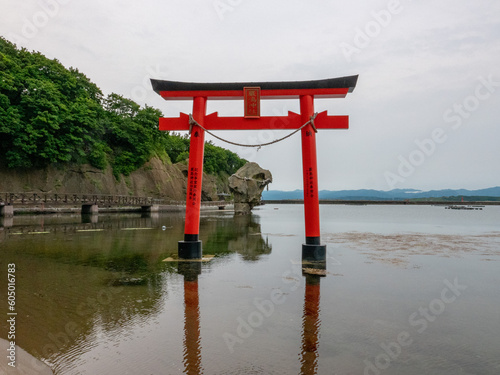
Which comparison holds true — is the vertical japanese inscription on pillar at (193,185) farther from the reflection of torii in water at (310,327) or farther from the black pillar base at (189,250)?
the reflection of torii in water at (310,327)

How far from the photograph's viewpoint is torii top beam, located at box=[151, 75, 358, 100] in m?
9.20

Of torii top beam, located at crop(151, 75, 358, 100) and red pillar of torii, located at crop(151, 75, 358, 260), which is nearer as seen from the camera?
red pillar of torii, located at crop(151, 75, 358, 260)

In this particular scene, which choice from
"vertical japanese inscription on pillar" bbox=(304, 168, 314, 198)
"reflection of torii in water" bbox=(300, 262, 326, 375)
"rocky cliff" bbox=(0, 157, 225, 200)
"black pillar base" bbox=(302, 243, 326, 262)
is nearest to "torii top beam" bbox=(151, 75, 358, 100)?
"vertical japanese inscription on pillar" bbox=(304, 168, 314, 198)

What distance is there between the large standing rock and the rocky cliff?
12142 mm

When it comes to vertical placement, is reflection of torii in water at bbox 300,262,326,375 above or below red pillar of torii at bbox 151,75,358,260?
below

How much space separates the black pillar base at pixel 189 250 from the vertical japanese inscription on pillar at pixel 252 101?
12.2ft

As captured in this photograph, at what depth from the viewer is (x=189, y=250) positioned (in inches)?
359

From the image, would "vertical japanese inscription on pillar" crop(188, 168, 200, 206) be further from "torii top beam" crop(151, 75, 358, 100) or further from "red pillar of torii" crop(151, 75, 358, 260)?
"torii top beam" crop(151, 75, 358, 100)

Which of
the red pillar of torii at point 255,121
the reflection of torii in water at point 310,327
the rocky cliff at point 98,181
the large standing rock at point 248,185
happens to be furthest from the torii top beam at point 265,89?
the rocky cliff at point 98,181

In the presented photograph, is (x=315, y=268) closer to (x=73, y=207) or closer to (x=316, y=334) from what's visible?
(x=316, y=334)

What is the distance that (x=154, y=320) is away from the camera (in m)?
4.65

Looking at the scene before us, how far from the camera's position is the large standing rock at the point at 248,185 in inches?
1385

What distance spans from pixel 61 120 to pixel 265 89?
88.0ft

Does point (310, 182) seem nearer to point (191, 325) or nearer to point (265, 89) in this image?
point (265, 89)
